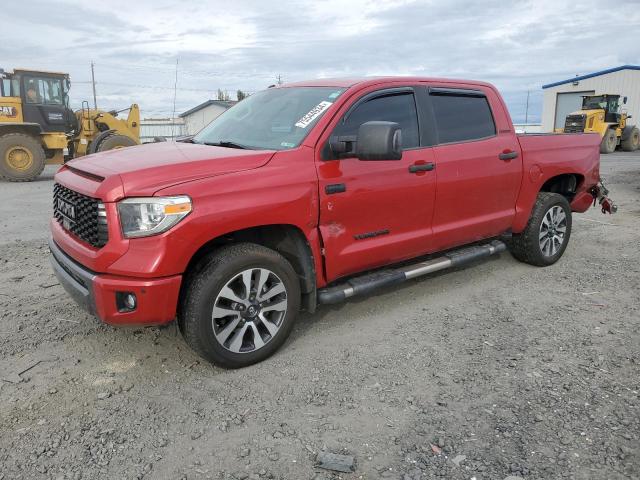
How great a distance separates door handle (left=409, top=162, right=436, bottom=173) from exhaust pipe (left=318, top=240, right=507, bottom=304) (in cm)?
82

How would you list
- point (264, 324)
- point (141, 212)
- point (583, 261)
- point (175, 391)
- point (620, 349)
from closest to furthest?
1. point (141, 212)
2. point (175, 391)
3. point (264, 324)
4. point (620, 349)
5. point (583, 261)

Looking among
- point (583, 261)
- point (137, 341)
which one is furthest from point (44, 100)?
point (583, 261)

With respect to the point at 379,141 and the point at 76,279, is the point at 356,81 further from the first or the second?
the point at 76,279

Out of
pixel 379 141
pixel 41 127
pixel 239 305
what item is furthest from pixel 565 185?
pixel 41 127

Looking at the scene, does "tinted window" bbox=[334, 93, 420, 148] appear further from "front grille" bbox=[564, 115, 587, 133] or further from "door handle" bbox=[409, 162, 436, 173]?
"front grille" bbox=[564, 115, 587, 133]

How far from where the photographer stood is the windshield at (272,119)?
3854mm

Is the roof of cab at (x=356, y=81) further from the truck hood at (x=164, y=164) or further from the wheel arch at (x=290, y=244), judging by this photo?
the wheel arch at (x=290, y=244)

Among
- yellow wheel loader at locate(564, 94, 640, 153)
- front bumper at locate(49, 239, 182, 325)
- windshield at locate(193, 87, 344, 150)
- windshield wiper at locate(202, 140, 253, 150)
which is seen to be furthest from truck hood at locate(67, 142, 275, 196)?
yellow wheel loader at locate(564, 94, 640, 153)

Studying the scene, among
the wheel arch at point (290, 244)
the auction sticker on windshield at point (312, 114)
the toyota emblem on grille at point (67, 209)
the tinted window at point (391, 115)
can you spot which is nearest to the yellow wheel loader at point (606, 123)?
the tinted window at point (391, 115)

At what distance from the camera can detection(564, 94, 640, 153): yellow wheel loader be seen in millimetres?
22781

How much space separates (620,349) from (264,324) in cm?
256

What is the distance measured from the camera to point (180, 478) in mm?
2537

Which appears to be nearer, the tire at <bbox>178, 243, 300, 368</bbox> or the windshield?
the tire at <bbox>178, 243, 300, 368</bbox>

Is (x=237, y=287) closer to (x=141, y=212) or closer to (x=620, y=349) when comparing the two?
(x=141, y=212)
